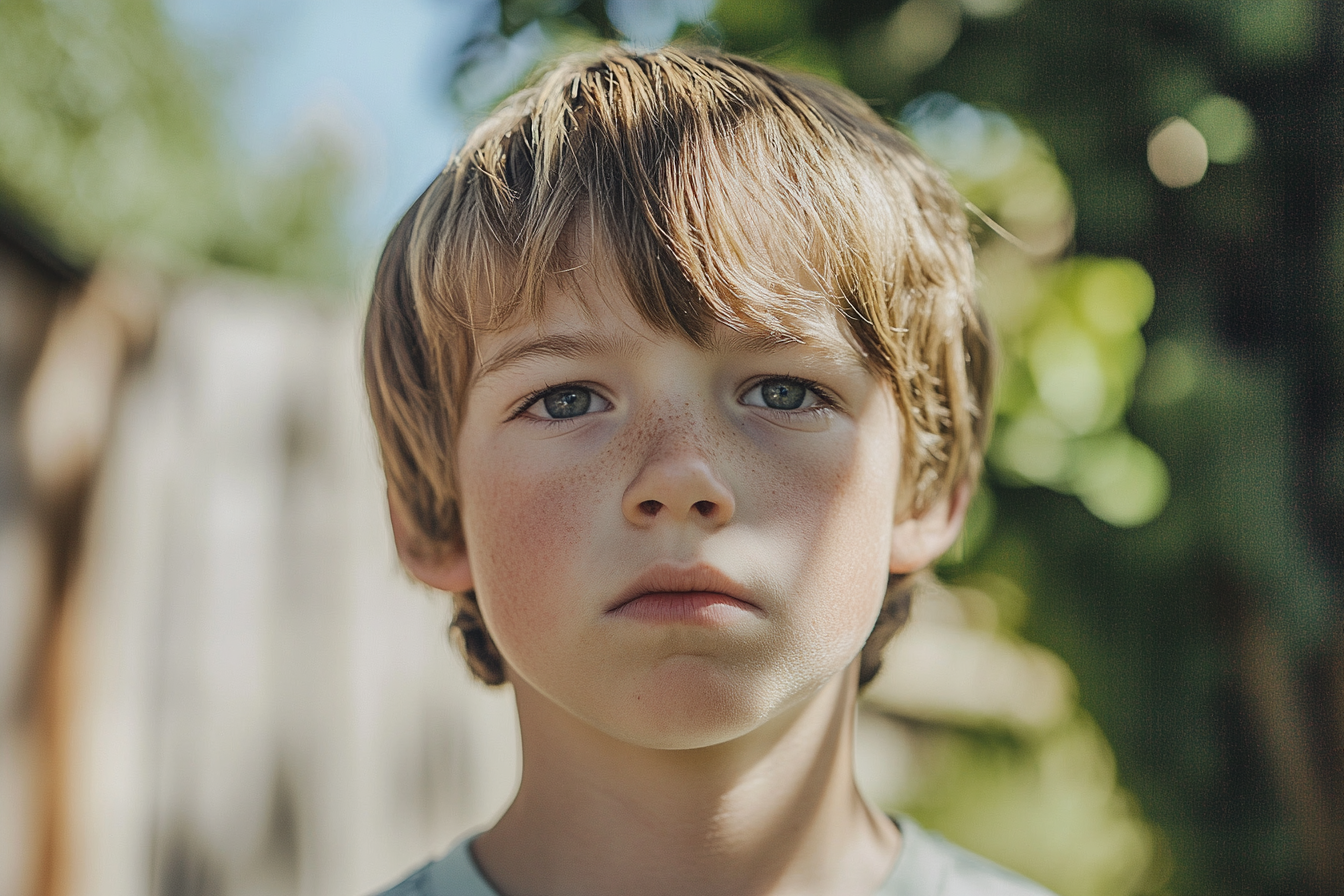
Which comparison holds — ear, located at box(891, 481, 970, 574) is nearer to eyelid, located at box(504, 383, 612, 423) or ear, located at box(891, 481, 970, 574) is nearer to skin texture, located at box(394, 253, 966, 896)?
skin texture, located at box(394, 253, 966, 896)

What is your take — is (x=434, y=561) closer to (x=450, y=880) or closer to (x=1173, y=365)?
(x=450, y=880)

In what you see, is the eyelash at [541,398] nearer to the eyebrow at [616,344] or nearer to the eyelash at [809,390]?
the eyebrow at [616,344]

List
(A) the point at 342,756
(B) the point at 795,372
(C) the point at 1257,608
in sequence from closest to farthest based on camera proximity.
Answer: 1. (B) the point at 795,372
2. (C) the point at 1257,608
3. (A) the point at 342,756

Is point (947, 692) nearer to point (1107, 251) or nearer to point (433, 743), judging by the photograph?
point (433, 743)

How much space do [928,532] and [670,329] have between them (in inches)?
17.1

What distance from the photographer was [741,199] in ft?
3.02

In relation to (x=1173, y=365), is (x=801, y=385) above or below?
below

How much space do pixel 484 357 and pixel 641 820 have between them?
0.46m

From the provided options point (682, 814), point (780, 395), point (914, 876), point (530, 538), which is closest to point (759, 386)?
point (780, 395)

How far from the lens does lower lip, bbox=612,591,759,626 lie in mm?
812

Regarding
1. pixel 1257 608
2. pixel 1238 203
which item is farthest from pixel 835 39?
pixel 1257 608

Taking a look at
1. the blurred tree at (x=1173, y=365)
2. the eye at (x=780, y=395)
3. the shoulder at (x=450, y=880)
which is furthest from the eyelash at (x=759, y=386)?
the blurred tree at (x=1173, y=365)

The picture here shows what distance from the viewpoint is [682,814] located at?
928 mm

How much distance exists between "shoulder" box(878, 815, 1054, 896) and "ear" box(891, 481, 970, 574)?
0.29 metres
